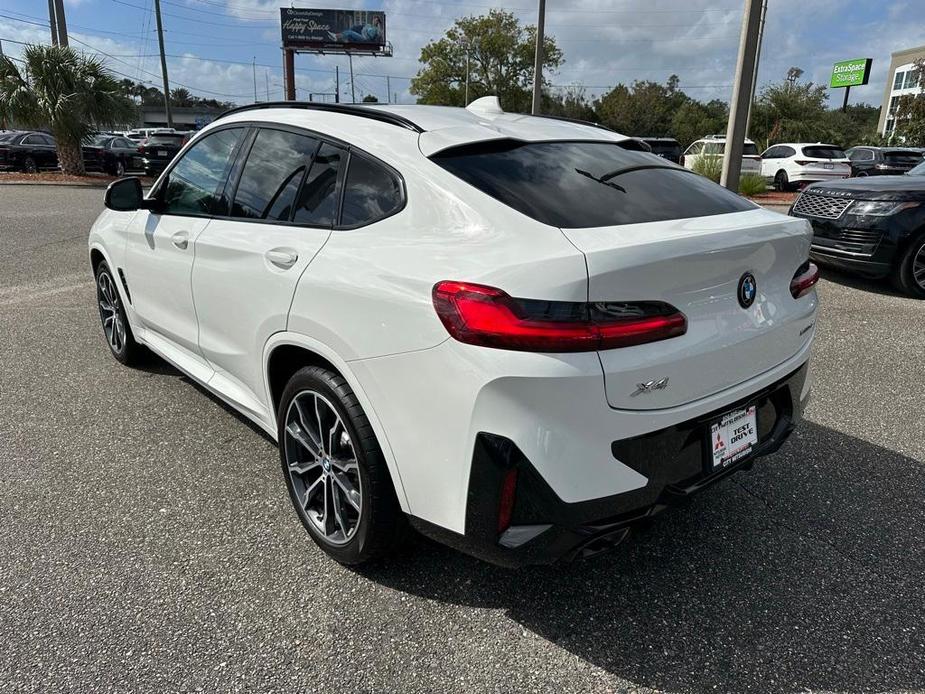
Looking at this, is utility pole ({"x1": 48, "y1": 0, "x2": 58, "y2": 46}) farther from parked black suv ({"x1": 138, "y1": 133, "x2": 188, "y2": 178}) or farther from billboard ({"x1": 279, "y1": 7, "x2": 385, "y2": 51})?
billboard ({"x1": 279, "y1": 7, "x2": 385, "y2": 51})

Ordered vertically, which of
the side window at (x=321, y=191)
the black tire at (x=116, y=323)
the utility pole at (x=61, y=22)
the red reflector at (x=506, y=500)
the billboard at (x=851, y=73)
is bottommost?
the black tire at (x=116, y=323)

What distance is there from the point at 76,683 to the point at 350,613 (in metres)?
0.85

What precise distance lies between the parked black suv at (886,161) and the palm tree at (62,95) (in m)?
22.6

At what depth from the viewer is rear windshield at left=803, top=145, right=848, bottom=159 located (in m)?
21.3

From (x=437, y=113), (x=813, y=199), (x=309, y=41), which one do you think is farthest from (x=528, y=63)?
(x=437, y=113)

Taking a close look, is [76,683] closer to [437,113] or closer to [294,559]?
[294,559]

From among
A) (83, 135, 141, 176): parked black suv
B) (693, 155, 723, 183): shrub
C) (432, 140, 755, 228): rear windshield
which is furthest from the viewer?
(83, 135, 141, 176): parked black suv

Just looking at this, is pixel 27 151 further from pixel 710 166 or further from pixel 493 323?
pixel 493 323

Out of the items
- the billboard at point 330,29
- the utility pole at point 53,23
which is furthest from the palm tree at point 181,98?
the utility pole at point 53,23

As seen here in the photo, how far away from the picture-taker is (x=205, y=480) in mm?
3268

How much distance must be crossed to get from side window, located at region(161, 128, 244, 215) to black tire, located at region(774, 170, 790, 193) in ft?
72.6

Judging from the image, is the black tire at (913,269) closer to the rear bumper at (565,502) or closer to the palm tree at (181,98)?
the rear bumper at (565,502)

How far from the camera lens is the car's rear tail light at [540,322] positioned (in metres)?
1.84

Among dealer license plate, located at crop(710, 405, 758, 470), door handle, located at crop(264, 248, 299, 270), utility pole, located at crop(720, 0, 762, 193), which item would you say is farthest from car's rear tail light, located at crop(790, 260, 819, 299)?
utility pole, located at crop(720, 0, 762, 193)
